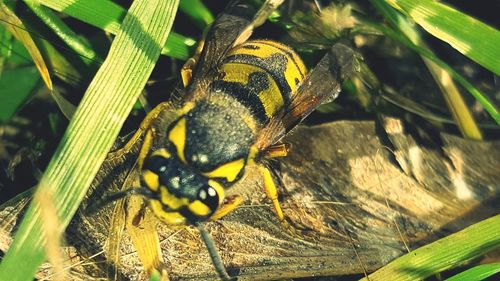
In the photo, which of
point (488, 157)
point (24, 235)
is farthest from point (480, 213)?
point (24, 235)

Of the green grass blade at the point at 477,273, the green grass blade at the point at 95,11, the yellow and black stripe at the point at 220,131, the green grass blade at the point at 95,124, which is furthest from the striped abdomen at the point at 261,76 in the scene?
the green grass blade at the point at 477,273

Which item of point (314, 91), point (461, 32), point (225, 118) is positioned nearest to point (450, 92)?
point (461, 32)

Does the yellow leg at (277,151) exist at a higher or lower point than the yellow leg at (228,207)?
higher

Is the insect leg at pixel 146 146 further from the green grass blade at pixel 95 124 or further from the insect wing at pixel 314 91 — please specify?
the insect wing at pixel 314 91

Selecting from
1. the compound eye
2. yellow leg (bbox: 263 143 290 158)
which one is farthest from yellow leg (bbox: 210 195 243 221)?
yellow leg (bbox: 263 143 290 158)

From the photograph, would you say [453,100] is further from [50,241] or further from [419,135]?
[50,241]

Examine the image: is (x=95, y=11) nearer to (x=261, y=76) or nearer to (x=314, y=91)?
(x=261, y=76)

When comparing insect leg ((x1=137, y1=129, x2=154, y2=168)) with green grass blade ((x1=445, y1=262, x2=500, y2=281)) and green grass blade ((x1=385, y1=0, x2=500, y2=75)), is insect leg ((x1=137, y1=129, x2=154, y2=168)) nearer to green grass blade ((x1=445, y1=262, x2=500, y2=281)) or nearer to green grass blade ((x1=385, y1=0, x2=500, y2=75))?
green grass blade ((x1=385, y1=0, x2=500, y2=75))
